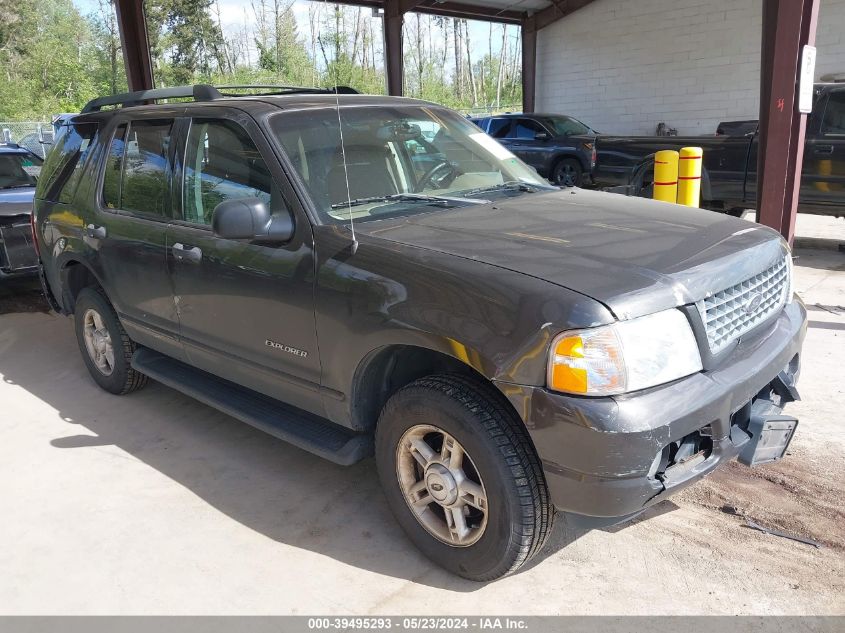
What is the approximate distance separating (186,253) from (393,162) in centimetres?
122

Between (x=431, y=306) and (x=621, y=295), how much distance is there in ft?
2.30

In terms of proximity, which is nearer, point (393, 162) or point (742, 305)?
point (742, 305)

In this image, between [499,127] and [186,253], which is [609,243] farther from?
[499,127]

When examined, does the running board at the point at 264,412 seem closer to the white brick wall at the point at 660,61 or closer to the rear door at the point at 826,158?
the rear door at the point at 826,158

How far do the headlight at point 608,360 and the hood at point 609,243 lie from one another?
0.24ft

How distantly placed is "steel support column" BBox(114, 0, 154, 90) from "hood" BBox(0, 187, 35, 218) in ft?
16.5

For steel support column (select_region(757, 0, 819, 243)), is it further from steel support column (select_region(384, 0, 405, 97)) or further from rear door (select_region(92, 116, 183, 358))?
steel support column (select_region(384, 0, 405, 97))

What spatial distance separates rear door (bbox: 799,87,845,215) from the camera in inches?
332

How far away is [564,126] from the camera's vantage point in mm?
14836

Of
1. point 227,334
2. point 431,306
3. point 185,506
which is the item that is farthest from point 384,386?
point 185,506

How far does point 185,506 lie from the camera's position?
11.8 ft

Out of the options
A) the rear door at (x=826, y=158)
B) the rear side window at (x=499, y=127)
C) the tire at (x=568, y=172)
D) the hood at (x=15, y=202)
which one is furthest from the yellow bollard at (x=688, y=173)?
the rear side window at (x=499, y=127)

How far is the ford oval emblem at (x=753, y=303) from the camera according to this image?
282 cm

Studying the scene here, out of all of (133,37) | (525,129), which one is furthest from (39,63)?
(525,129)
